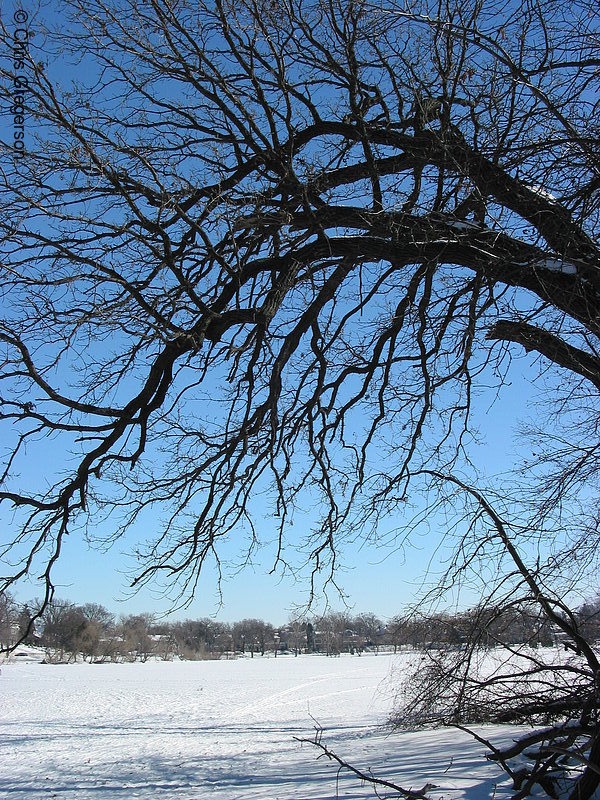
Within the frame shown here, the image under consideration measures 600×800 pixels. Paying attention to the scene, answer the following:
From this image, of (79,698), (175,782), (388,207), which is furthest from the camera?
(79,698)

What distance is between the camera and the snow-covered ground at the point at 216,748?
835 centimetres

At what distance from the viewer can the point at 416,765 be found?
8.52m

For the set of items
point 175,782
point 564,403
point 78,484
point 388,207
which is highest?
point 388,207

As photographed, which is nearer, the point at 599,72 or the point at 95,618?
the point at 599,72

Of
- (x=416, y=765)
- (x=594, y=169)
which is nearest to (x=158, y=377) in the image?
(x=594, y=169)

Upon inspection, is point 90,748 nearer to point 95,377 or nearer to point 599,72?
point 95,377

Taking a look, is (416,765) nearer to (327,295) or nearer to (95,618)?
(327,295)

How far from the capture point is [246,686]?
3772cm

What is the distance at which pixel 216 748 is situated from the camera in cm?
1559

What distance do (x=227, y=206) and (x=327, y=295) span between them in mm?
1523

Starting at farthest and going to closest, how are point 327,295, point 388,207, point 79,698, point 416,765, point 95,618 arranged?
1. point 95,618
2. point 79,698
3. point 416,765
4. point 327,295
5. point 388,207

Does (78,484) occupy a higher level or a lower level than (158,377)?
lower

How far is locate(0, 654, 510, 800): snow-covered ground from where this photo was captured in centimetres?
835

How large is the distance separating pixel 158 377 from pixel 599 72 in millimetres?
3617
